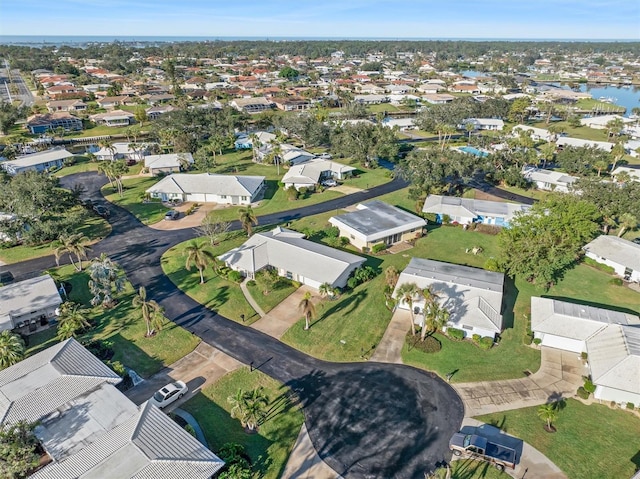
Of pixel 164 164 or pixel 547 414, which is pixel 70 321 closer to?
pixel 547 414

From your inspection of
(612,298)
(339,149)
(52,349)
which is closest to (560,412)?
(612,298)

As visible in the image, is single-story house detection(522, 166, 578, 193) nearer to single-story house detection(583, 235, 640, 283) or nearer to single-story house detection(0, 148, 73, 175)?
single-story house detection(583, 235, 640, 283)

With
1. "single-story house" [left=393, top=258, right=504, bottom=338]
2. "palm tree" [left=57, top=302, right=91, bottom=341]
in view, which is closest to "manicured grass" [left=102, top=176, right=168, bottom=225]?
"palm tree" [left=57, top=302, right=91, bottom=341]

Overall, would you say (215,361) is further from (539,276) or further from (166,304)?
(539,276)

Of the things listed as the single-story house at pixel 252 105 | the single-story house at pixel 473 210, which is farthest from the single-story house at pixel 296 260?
the single-story house at pixel 252 105

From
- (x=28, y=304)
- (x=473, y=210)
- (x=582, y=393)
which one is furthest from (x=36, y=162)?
(x=582, y=393)

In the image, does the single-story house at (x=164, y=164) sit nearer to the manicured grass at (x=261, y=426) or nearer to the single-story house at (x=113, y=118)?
the single-story house at (x=113, y=118)

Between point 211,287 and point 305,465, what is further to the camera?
point 211,287

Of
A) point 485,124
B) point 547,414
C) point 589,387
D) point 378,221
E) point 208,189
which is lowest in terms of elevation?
point 589,387
